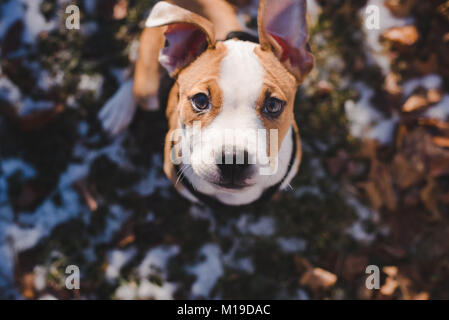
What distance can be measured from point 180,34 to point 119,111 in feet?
3.60

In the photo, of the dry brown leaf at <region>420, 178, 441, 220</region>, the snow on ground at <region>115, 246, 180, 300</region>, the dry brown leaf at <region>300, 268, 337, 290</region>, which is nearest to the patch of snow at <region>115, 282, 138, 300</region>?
the snow on ground at <region>115, 246, 180, 300</region>

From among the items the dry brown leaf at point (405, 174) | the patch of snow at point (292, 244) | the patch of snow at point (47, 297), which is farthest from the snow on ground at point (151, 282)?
the dry brown leaf at point (405, 174)

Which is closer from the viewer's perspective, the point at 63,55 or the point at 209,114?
the point at 209,114

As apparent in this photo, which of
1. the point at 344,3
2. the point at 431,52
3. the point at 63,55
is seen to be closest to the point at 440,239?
the point at 431,52

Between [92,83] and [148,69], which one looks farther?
[92,83]

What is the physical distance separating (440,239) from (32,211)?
300 centimetres

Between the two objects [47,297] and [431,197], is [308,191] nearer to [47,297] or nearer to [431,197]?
[431,197]

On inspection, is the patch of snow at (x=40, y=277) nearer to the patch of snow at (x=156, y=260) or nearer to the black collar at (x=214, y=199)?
the patch of snow at (x=156, y=260)

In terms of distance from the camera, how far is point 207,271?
2.61 meters

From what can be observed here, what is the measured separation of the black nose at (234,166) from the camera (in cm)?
153

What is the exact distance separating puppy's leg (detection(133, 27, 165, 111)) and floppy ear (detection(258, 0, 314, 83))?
67cm

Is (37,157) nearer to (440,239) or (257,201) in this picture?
(257,201)

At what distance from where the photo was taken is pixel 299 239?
2676 mm

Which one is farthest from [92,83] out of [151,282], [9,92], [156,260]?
[151,282]
